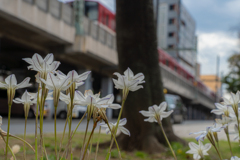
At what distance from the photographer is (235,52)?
2755 cm

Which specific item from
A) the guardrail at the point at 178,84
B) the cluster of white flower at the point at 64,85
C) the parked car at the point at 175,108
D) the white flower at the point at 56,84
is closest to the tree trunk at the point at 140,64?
the cluster of white flower at the point at 64,85

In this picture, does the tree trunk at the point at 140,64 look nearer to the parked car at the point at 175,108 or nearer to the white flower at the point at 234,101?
the white flower at the point at 234,101

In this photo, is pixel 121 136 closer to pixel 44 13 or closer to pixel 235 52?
pixel 44 13

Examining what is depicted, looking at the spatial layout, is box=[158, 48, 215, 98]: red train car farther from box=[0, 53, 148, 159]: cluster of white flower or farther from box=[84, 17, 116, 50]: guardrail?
box=[0, 53, 148, 159]: cluster of white flower

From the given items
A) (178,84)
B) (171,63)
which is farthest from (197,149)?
(178,84)

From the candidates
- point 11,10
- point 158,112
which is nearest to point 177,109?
point 11,10

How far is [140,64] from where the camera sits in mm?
5246

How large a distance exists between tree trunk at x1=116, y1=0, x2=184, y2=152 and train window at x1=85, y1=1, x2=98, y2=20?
1859 centimetres

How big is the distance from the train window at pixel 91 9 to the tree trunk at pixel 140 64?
18592mm

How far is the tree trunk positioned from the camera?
16.7ft

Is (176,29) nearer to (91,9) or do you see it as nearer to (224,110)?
(91,9)

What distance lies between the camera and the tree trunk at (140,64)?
16.7 ft

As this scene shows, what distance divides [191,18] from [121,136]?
78.0 metres

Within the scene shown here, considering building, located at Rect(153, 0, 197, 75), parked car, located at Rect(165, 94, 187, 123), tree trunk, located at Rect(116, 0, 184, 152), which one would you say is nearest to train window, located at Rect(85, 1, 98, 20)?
parked car, located at Rect(165, 94, 187, 123)
